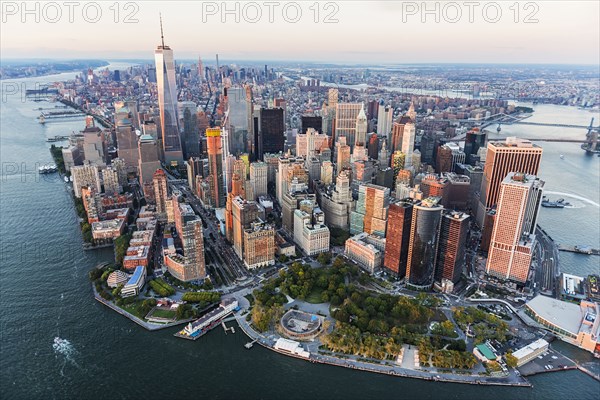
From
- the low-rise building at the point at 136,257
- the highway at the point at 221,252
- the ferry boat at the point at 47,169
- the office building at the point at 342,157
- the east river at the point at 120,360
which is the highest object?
the office building at the point at 342,157

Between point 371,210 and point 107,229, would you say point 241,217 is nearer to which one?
point 371,210

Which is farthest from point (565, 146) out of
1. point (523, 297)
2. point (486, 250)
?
point (523, 297)

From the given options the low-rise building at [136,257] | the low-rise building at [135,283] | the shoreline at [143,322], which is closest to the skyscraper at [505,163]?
the shoreline at [143,322]

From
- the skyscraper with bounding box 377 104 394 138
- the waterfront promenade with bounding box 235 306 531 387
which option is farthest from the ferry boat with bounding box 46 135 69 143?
the waterfront promenade with bounding box 235 306 531 387

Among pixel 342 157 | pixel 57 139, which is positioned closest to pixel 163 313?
pixel 342 157

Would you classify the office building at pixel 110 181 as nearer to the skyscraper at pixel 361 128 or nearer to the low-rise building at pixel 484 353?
the skyscraper at pixel 361 128

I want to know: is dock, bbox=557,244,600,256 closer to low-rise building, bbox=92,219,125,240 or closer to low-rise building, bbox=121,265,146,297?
low-rise building, bbox=121,265,146,297
